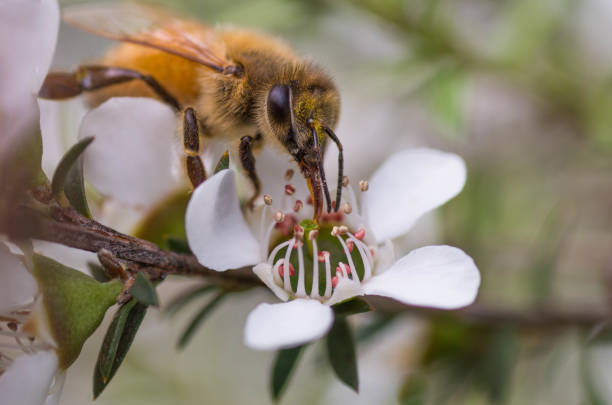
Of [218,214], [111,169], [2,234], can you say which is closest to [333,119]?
[218,214]

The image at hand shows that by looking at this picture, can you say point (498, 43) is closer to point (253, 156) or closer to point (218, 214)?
point (253, 156)

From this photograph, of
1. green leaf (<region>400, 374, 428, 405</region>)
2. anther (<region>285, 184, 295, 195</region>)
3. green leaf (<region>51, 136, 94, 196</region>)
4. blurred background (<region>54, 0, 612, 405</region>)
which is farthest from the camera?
blurred background (<region>54, 0, 612, 405</region>)

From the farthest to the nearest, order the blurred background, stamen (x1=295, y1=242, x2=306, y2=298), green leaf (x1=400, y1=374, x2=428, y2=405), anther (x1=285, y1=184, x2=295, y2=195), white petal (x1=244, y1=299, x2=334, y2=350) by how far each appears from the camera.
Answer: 1. the blurred background
2. green leaf (x1=400, y1=374, x2=428, y2=405)
3. anther (x1=285, y1=184, x2=295, y2=195)
4. stamen (x1=295, y1=242, x2=306, y2=298)
5. white petal (x1=244, y1=299, x2=334, y2=350)

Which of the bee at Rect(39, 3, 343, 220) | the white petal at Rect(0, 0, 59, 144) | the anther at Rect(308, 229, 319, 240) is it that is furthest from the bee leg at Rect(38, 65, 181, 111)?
the anther at Rect(308, 229, 319, 240)

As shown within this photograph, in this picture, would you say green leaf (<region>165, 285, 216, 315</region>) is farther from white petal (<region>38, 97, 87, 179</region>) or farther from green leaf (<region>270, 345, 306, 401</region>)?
white petal (<region>38, 97, 87, 179</region>)

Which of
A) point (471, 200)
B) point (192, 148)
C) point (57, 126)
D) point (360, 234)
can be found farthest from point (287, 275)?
point (471, 200)

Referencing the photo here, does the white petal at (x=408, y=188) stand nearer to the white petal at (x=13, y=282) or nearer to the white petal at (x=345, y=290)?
the white petal at (x=345, y=290)
